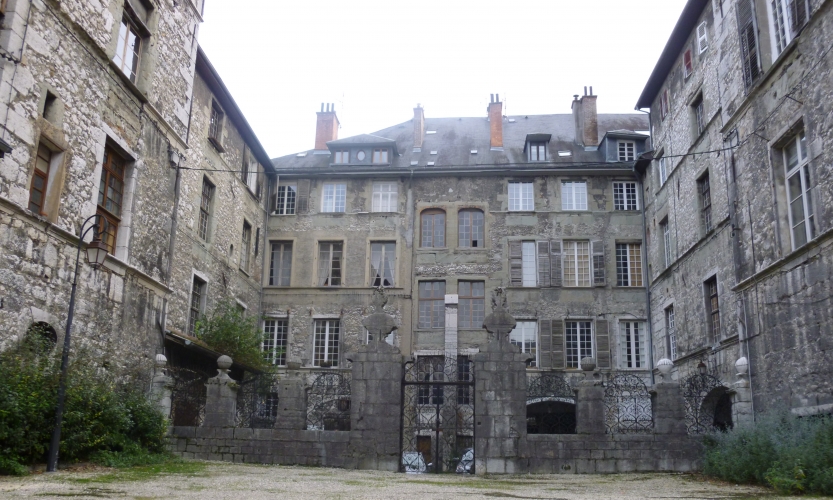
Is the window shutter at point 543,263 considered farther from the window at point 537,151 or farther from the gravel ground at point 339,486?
the gravel ground at point 339,486

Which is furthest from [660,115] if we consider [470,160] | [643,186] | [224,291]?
[224,291]

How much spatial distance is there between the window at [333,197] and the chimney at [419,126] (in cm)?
331

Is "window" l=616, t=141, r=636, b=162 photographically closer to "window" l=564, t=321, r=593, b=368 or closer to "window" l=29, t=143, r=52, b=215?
"window" l=564, t=321, r=593, b=368

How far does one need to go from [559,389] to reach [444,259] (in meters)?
6.19

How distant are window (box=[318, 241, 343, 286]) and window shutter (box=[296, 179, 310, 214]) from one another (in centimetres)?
129

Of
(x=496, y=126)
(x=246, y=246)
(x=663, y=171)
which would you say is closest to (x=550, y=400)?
(x=663, y=171)

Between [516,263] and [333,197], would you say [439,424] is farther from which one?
[333,197]

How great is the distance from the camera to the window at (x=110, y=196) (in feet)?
45.1

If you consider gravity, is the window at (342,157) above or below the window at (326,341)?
above

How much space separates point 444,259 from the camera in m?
23.3

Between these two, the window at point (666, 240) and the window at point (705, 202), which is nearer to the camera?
the window at point (705, 202)

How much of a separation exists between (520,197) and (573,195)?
1.68 metres

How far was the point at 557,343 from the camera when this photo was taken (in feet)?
72.8

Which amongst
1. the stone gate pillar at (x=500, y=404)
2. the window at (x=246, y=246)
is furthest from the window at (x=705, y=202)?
the window at (x=246, y=246)
